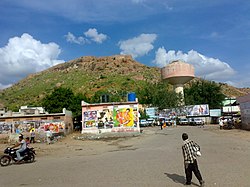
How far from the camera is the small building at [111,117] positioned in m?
31.9

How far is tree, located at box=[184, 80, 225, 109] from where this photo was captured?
211 feet

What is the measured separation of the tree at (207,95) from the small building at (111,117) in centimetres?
3760

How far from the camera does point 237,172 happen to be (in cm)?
866

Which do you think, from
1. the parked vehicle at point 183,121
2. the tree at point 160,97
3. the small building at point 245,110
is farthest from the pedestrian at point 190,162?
the tree at point 160,97

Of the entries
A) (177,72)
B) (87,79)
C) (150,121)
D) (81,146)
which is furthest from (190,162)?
(87,79)

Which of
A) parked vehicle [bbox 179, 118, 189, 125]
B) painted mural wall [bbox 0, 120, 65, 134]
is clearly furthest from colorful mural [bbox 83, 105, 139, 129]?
parked vehicle [bbox 179, 118, 189, 125]

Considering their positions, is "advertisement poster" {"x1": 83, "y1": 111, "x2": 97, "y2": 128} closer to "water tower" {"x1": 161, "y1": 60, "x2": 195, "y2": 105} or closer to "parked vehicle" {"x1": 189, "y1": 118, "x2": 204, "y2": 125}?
"parked vehicle" {"x1": 189, "y1": 118, "x2": 204, "y2": 125}

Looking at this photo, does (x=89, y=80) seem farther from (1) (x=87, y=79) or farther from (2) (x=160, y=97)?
(2) (x=160, y=97)

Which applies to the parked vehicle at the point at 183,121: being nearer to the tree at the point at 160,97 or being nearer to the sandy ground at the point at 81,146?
the tree at the point at 160,97

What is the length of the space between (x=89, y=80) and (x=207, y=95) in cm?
Result: 5099

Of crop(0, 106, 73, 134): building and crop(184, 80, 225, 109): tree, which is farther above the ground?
crop(184, 80, 225, 109): tree

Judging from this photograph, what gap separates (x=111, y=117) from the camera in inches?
1280

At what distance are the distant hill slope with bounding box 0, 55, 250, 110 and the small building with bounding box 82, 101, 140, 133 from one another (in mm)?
45622

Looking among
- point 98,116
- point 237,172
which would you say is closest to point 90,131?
point 98,116
